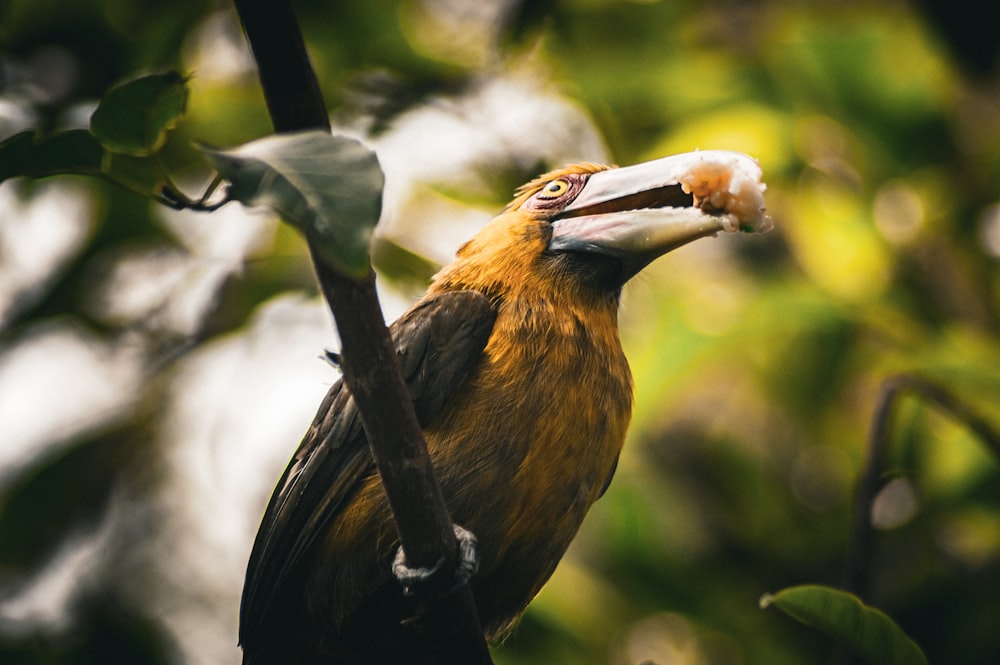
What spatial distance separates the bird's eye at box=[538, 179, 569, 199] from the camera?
2.93 metres

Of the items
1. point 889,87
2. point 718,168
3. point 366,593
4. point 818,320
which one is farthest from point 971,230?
point 366,593

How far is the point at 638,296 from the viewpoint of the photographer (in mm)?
3770

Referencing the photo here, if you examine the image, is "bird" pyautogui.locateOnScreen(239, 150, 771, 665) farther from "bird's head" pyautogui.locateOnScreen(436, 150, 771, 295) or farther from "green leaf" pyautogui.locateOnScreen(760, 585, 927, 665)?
"green leaf" pyautogui.locateOnScreen(760, 585, 927, 665)

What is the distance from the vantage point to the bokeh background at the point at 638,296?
3.95 meters

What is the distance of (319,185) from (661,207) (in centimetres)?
154

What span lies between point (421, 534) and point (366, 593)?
27.7 inches

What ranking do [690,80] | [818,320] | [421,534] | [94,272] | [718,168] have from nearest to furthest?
[421,534]
[718,168]
[818,320]
[94,272]
[690,80]

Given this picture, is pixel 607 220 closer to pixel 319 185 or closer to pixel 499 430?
pixel 499 430

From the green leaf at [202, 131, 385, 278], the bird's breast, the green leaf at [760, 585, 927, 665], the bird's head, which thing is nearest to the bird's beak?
the bird's head

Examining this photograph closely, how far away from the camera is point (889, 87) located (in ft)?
14.5

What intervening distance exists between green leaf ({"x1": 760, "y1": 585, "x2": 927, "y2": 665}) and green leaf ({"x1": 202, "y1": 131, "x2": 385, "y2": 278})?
41.4 inches

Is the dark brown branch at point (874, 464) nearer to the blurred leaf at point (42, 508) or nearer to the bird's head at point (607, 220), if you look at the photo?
the bird's head at point (607, 220)

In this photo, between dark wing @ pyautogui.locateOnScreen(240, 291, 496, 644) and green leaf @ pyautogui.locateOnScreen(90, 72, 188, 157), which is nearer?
green leaf @ pyautogui.locateOnScreen(90, 72, 188, 157)

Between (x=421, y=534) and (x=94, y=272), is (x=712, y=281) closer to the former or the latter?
(x=94, y=272)
